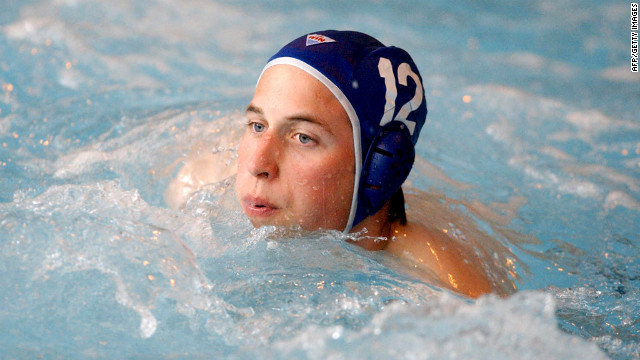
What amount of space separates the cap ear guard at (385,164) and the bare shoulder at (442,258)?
0.76 ft

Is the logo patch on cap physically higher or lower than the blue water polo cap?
higher

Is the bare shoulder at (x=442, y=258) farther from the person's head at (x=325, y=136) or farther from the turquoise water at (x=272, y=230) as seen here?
the person's head at (x=325, y=136)

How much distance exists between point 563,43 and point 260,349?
5816mm

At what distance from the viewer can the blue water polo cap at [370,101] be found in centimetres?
249

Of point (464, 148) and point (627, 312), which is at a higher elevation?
point (464, 148)

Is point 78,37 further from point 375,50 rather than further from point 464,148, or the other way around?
point 375,50

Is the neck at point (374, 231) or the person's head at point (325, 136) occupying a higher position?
the person's head at point (325, 136)

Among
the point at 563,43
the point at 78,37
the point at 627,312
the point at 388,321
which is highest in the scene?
the point at 563,43

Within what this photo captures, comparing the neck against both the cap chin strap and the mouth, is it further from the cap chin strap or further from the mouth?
the mouth

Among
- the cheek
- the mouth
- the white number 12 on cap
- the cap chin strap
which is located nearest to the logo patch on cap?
the cap chin strap

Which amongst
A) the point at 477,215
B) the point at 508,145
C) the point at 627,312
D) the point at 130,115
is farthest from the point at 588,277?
the point at 130,115

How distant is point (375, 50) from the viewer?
2545 millimetres

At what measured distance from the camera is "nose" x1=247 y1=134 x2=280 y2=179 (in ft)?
7.96

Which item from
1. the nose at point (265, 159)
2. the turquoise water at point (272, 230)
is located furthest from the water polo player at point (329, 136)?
the turquoise water at point (272, 230)
